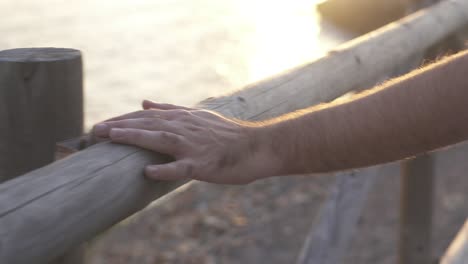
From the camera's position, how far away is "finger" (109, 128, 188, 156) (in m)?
1.36

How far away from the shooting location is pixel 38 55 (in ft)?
5.32

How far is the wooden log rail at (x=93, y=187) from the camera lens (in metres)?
1.03

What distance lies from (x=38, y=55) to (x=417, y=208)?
252 centimetres

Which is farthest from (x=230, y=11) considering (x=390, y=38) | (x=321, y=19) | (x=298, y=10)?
(x=390, y=38)

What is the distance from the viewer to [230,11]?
39.9 feet

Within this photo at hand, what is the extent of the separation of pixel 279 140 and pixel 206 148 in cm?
15

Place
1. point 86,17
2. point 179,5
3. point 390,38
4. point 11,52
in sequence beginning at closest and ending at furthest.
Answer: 1. point 11,52
2. point 390,38
3. point 86,17
4. point 179,5

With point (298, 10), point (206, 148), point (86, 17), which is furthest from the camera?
point (86, 17)

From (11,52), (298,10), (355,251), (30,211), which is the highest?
(298,10)

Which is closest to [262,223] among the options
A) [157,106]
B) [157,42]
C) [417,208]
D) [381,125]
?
[417,208]

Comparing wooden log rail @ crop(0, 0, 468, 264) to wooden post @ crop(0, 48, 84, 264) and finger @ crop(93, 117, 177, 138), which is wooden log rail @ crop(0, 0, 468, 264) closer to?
finger @ crop(93, 117, 177, 138)

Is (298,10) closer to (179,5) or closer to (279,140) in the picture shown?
(179,5)

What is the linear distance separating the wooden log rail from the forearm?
22 centimetres

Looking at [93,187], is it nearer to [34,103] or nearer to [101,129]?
[101,129]
